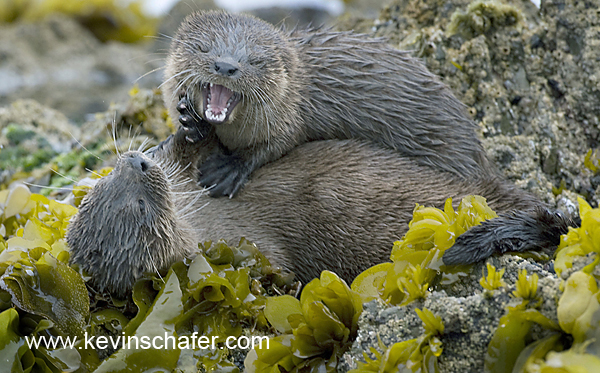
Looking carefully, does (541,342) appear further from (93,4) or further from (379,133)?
(93,4)

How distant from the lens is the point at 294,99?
3467 millimetres

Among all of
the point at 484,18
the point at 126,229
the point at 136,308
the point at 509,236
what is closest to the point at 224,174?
the point at 126,229

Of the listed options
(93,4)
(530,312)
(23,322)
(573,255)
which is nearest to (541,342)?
(530,312)

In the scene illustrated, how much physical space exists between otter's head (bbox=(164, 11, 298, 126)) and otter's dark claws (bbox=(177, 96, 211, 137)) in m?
0.04

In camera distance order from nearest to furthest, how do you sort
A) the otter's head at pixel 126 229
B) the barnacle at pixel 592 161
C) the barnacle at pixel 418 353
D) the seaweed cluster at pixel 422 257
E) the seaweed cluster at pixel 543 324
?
the seaweed cluster at pixel 543 324 < the barnacle at pixel 418 353 < the seaweed cluster at pixel 422 257 < the otter's head at pixel 126 229 < the barnacle at pixel 592 161

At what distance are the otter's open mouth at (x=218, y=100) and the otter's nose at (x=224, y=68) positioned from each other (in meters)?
0.16

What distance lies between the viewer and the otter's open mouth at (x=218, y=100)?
10.4ft

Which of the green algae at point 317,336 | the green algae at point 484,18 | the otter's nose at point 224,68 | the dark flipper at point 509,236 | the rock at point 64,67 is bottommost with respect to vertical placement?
the rock at point 64,67

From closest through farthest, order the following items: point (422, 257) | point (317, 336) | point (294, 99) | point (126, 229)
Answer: point (317, 336), point (422, 257), point (126, 229), point (294, 99)

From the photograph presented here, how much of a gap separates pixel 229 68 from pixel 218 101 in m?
0.21

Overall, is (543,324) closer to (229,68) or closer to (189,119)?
(229,68)

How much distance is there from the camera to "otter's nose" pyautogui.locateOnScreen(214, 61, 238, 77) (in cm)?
308

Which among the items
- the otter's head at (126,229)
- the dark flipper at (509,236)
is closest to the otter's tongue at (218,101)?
the otter's head at (126,229)

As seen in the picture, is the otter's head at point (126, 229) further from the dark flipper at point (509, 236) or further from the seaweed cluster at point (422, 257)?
the dark flipper at point (509, 236)
